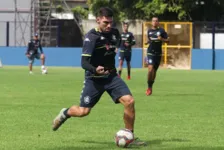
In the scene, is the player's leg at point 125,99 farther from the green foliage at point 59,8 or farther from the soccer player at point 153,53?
the green foliage at point 59,8

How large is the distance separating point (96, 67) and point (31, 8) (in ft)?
146

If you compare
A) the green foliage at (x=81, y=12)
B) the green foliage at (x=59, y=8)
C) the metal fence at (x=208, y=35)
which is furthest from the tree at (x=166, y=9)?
the green foliage at (x=59, y=8)

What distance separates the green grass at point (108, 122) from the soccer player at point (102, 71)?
0.55 metres

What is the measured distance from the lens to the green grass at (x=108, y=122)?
34.1 ft

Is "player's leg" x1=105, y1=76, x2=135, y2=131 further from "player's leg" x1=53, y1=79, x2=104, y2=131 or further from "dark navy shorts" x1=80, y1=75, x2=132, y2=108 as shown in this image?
"player's leg" x1=53, y1=79, x2=104, y2=131

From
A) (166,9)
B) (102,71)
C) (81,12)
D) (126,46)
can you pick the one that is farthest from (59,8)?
(102,71)

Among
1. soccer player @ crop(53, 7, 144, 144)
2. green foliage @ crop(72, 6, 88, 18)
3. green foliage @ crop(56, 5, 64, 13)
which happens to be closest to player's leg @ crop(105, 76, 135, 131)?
soccer player @ crop(53, 7, 144, 144)

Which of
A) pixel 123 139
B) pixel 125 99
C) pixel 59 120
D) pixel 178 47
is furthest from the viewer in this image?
pixel 178 47

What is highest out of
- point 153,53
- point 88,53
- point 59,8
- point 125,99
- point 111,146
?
point 59,8

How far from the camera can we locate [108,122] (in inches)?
516

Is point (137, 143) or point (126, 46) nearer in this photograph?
point (137, 143)

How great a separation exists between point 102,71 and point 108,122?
3.15 metres

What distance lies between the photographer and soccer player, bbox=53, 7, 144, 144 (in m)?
10.2

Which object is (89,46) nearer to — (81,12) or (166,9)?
(166,9)
